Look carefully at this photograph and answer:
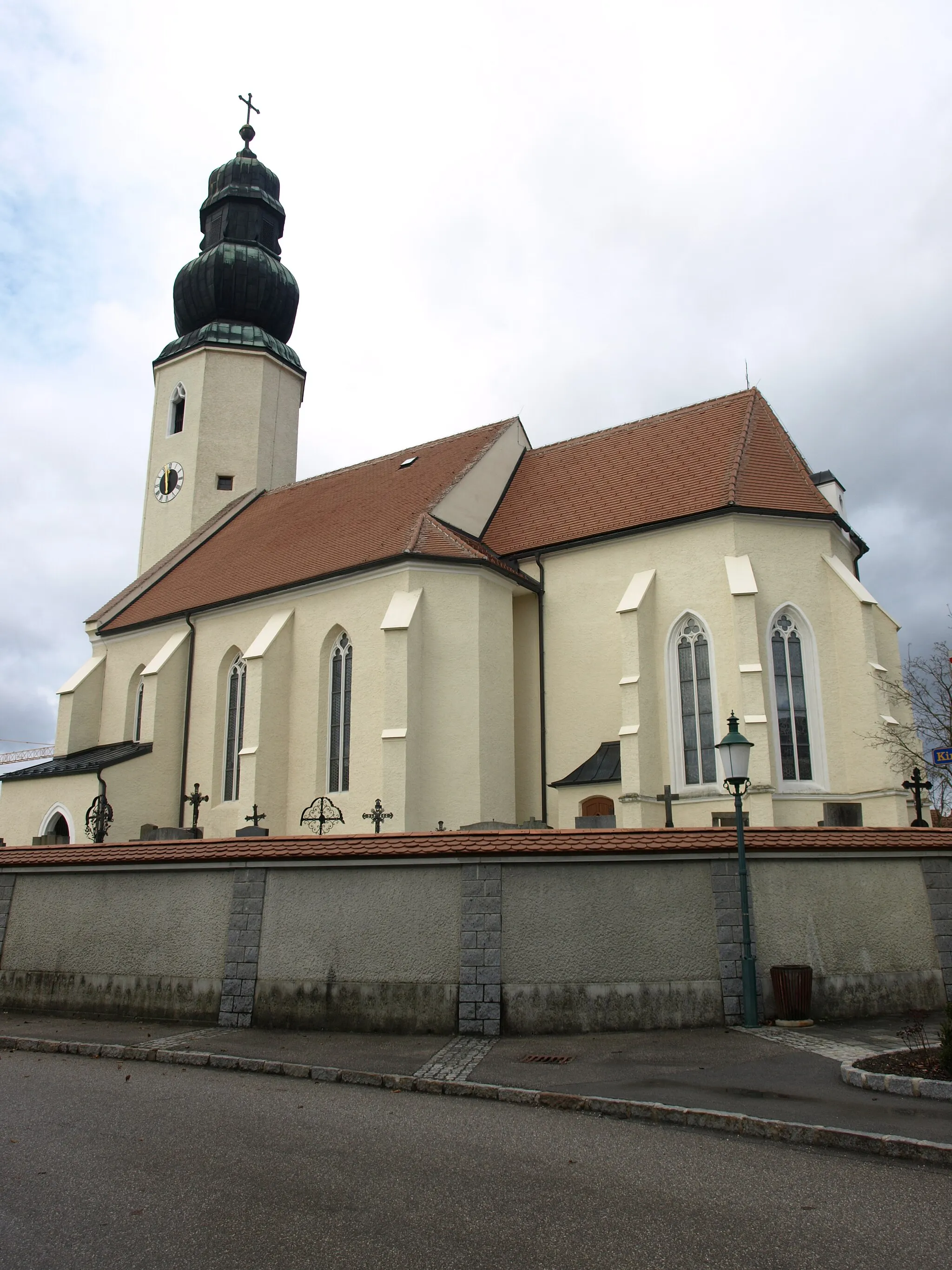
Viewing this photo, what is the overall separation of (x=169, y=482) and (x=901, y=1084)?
1074 inches

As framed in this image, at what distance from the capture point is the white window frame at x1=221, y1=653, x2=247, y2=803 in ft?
73.5

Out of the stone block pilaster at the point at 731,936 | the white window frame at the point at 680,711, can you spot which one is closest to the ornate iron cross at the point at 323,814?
the white window frame at the point at 680,711

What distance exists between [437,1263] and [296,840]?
7470mm

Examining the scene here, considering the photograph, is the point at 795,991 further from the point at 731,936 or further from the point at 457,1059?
the point at 457,1059

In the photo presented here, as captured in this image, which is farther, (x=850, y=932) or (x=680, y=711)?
(x=680, y=711)

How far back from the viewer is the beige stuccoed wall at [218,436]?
29406mm

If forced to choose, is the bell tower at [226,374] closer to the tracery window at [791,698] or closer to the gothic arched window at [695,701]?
the gothic arched window at [695,701]

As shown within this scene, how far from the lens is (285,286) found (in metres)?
30.5

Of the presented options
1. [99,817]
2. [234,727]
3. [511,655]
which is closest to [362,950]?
[511,655]

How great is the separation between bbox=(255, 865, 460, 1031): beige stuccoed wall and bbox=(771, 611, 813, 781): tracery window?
9.10 m

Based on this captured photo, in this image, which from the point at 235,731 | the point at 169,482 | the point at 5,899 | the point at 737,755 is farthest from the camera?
the point at 169,482

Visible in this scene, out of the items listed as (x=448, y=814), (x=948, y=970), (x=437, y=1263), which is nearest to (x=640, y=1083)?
(x=437, y=1263)

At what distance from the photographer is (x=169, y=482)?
30188mm

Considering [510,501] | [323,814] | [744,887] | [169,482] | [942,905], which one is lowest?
[942,905]
